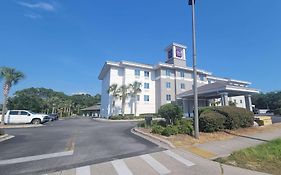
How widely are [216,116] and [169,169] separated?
27.1 ft

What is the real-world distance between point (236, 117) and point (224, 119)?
4.01 feet

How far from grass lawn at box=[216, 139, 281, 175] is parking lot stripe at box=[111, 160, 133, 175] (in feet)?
11.7

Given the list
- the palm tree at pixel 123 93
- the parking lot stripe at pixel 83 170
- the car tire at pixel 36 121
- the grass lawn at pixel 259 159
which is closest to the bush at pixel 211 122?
the grass lawn at pixel 259 159

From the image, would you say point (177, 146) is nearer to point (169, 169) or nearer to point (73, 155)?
point (169, 169)

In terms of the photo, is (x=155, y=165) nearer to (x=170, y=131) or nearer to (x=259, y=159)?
(x=259, y=159)

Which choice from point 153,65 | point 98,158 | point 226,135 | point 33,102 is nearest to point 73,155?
point 98,158

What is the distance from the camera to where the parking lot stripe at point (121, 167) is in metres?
5.98

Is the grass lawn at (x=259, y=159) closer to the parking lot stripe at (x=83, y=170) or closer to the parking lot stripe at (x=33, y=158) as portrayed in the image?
the parking lot stripe at (x=83, y=170)

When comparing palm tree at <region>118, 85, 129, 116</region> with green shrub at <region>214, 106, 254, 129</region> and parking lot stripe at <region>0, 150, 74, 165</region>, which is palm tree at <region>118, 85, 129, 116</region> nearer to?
green shrub at <region>214, 106, 254, 129</region>

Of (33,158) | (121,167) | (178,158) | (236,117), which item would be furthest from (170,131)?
(33,158)

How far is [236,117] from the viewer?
558 inches

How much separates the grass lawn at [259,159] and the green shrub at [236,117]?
489cm

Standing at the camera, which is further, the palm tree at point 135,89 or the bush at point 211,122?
the palm tree at point 135,89

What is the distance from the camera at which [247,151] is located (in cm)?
825
